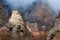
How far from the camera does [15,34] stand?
21.0 meters

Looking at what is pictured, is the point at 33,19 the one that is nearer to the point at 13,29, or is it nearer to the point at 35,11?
the point at 35,11

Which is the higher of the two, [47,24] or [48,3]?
[48,3]

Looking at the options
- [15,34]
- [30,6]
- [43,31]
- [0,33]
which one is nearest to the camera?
[0,33]

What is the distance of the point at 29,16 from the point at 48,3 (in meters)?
4.84

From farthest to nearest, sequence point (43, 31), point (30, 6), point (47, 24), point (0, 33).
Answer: point (30, 6) → point (47, 24) → point (43, 31) → point (0, 33)

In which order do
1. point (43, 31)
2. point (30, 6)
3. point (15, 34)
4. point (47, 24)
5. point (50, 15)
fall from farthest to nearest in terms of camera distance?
1. point (30, 6)
2. point (50, 15)
3. point (47, 24)
4. point (43, 31)
5. point (15, 34)

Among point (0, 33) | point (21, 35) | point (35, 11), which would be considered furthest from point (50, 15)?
point (0, 33)

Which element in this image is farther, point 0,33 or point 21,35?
point 21,35

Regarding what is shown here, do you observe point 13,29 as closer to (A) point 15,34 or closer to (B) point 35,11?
(A) point 15,34

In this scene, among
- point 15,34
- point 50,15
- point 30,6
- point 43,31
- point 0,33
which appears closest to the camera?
point 0,33

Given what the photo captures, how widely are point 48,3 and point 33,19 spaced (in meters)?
4.78

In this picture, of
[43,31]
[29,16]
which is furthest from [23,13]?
[43,31]

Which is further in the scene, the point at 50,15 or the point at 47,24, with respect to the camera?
the point at 50,15

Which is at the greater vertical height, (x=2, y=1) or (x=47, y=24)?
(x=2, y=1)
